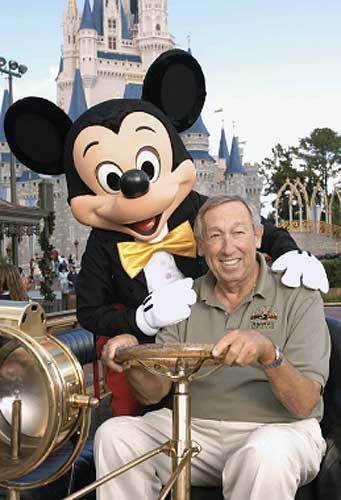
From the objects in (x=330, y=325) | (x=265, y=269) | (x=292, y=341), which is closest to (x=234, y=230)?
(x=265, y=269)

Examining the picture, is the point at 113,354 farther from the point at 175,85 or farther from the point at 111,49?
the point at 111,49

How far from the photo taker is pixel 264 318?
199cm

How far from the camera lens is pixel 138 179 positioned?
101 inches

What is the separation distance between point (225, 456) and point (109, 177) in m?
1.17

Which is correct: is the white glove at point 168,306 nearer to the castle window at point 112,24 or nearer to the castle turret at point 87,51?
the castle turret at point 87,51

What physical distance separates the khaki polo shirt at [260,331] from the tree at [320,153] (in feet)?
158

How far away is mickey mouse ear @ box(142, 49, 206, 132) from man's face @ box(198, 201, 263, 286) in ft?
3.81

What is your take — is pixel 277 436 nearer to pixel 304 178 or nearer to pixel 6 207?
pixel 6 207

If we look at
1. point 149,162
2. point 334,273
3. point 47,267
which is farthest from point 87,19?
point 149,162

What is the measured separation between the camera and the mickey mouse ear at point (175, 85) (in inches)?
121

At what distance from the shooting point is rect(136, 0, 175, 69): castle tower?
222 feet

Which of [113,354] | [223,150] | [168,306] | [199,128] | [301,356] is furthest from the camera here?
[223,150]

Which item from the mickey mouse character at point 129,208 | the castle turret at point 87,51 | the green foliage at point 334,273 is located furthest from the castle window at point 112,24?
the mickey mouse character at point 129,208

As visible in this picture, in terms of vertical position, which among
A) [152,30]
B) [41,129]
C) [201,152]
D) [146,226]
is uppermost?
[152,30]
